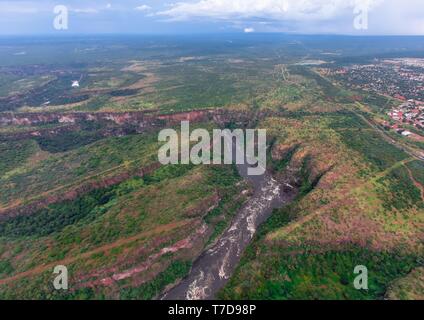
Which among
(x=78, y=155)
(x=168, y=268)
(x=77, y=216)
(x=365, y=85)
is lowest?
(x=168, y=268)

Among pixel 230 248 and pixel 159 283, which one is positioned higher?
pixel 230 248

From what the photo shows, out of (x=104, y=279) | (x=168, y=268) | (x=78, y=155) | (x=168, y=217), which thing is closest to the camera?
(x=104, y=279)

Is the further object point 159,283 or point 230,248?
point 230,248

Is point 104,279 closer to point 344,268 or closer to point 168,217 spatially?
point 168,217

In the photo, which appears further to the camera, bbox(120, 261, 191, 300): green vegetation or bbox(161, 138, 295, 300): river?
bbox(161, 138, 295, 300): river

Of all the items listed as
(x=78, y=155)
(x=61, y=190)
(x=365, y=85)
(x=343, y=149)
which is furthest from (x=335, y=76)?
(x=61, y=190)

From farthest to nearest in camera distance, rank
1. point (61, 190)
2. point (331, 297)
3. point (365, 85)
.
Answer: point (365, 85), point (61, 190), point (331, 297)

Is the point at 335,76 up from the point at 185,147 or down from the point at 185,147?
up

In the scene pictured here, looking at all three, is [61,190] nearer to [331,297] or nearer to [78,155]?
[78,155]

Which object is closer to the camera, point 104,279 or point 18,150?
point 104,279

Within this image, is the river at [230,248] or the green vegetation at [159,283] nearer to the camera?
the green vegetation at [159,283]
